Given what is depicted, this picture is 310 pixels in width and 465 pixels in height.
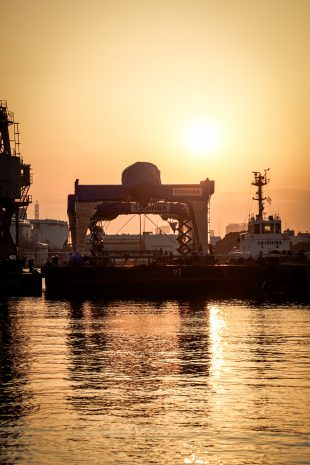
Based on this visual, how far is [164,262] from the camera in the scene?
85.8m

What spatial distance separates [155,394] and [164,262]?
62622 mm

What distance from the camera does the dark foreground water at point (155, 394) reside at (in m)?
17.0

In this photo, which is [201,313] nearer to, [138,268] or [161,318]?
[161,318]

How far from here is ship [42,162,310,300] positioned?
251ft

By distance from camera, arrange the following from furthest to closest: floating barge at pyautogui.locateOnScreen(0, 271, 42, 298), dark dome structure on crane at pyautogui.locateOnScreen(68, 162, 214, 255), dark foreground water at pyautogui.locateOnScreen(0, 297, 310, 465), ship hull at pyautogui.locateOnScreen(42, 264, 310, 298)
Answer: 1. dark dome structure on crane at pyautogui.locateOnScreen(68, 162, 214, 255)
2. ship hull at pyautogui.locateOnScreen(42, 264, 310, 298)
3. floating barge at pyautogui.locateOnScreen(0, 271, 42, 298)
4. dark foreground water at pyautogui.locateOnScreen(0, 297, 310, 465)

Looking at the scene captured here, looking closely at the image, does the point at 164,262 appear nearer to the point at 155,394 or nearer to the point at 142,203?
the point at 142,203

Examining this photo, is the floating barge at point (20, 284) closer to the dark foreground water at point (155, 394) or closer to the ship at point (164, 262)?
the ship at point (164, 262)

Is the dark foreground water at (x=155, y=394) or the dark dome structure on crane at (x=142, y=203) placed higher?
the dark dome structure on crane at (x=142, y=203)

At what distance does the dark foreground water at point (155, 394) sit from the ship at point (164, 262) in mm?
31282

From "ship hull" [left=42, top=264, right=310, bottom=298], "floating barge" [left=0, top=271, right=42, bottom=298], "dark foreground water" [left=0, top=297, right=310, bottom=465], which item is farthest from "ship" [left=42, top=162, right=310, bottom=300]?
"dark foreground water" [left=0, top=297, right=310, bottom=465]

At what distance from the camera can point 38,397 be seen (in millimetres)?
22672

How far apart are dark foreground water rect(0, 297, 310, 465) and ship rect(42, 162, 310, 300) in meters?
31.3

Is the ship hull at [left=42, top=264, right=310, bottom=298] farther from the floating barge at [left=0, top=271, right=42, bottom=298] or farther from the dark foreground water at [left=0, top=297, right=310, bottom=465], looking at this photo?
the dark foreground water at [left=0, top=297, right=310, bottom=465]

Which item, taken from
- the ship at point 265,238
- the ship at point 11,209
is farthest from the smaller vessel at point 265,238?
the ship at point 11,209
